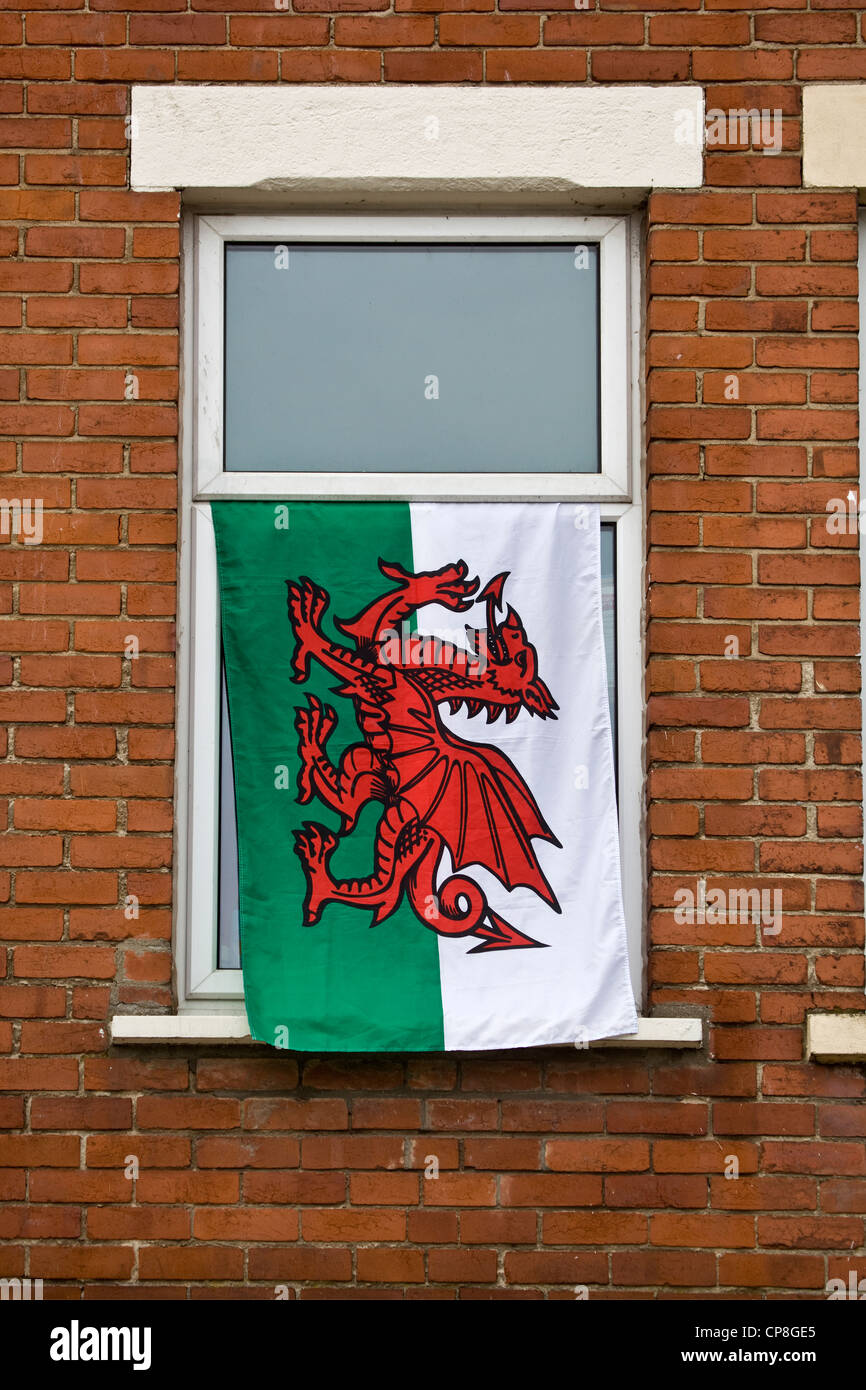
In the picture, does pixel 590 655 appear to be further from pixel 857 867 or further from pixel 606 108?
pixel 606 108

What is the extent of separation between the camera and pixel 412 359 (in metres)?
4.16

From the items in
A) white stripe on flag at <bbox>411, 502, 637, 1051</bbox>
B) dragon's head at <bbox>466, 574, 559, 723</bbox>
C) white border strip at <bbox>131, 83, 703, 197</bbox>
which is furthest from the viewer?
white border strip at <bbox>131, 83, 703, 197</bbox>

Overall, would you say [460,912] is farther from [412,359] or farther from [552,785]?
[412,359]

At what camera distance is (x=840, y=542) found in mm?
3979

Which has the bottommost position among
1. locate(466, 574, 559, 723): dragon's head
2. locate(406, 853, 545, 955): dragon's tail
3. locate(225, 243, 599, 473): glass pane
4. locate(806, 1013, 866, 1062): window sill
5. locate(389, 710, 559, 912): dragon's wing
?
locate(806, 1013, 866, 1062): window sill

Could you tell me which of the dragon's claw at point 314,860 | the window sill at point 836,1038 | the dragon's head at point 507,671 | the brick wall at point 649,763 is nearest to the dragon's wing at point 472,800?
the dragon's head at point 507,671

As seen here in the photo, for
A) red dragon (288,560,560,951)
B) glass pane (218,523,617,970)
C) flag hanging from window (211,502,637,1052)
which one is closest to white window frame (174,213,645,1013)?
glass pane (218,523,617,970)

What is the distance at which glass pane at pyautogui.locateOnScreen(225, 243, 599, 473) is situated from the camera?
163 inches

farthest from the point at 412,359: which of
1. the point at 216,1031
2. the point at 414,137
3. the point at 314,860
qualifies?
the point at 216,1031

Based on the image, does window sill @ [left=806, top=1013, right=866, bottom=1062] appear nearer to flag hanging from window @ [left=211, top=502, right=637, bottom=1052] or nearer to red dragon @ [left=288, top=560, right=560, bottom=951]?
flag hanging from window @ [left=211, top=502, right=637, bottom=1052]

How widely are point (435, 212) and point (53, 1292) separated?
309 cm

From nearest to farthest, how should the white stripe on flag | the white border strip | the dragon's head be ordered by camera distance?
the white stripe on flag
the dragon's head
the white border strip

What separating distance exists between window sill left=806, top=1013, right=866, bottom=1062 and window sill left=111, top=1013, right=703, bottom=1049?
29cm
